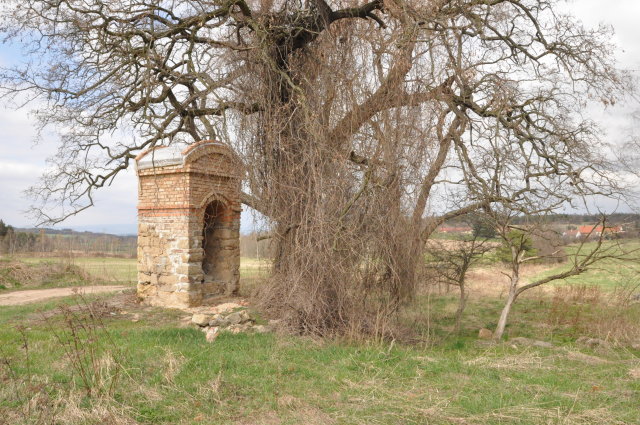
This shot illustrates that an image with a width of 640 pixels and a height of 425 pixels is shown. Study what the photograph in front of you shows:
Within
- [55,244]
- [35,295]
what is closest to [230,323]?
[35,295]

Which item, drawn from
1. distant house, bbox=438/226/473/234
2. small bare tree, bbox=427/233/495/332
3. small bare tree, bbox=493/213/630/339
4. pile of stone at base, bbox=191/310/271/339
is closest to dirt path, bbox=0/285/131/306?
pile of stone at base, bbox=191/310/271/339

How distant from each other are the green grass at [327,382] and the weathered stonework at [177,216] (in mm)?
2462

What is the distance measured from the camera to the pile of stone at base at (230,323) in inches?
341

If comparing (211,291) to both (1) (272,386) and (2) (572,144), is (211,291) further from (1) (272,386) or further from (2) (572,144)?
(2) (572,144)

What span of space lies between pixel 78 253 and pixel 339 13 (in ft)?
67.9

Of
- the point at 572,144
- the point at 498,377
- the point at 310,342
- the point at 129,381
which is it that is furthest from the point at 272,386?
the point at 572,144

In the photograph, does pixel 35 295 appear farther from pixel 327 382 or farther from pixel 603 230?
pixel 603 230

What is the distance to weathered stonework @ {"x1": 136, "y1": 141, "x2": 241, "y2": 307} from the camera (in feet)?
36.4

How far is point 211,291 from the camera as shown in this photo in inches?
484

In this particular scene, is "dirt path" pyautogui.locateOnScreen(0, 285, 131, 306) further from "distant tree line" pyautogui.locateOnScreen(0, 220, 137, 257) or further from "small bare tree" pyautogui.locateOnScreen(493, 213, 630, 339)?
"small bare tree" pyautogui.locateOnScreen(493, 213, 630, 339)

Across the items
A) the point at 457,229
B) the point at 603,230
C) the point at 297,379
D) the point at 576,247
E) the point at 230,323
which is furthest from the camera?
the point at 457,229

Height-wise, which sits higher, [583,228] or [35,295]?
[583,228]

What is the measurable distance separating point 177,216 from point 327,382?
658cm

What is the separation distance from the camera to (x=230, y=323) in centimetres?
892
